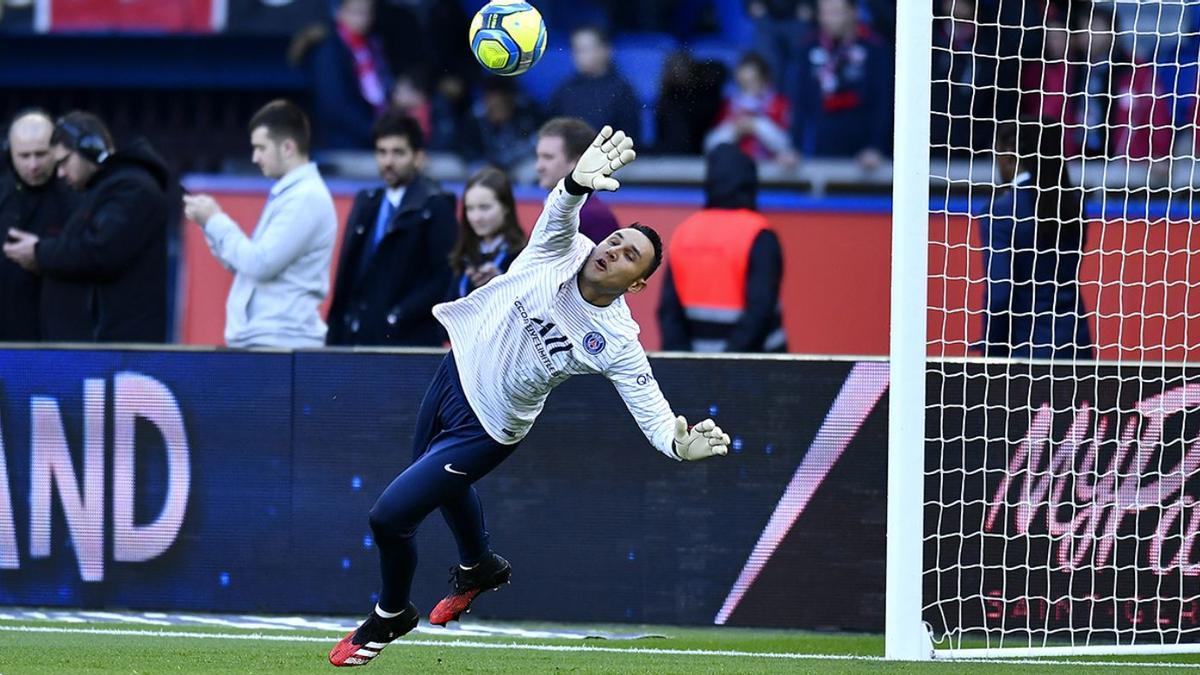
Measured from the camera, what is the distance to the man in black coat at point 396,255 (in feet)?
32.8

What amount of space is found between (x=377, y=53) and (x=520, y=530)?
24.9 ft

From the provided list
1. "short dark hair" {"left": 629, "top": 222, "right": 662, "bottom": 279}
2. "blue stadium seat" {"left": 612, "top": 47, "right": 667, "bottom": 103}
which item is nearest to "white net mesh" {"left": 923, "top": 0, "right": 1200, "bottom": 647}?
"short dark hair" {"left": 629, "top": 222, "right": 662, "bottom": 279}

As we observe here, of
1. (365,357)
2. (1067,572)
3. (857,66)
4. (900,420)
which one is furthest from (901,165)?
(857,66)

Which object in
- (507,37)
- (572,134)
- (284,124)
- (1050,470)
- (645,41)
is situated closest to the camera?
(507,37)

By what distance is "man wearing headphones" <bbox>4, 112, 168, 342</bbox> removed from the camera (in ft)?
32.8

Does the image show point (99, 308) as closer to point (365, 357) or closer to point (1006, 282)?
point (365, 357)

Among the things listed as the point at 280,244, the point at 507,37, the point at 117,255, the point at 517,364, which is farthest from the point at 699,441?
the point at 117,255

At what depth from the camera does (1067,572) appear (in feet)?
29.6

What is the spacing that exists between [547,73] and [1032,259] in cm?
830

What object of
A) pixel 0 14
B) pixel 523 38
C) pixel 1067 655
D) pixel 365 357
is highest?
pixel 0 14

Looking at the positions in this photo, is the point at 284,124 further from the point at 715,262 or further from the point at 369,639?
the point at 369,639

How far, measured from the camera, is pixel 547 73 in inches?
667

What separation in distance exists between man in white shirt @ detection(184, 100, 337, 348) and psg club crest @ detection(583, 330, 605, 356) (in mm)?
2828

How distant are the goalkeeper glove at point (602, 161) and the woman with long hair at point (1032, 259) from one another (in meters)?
2.85
